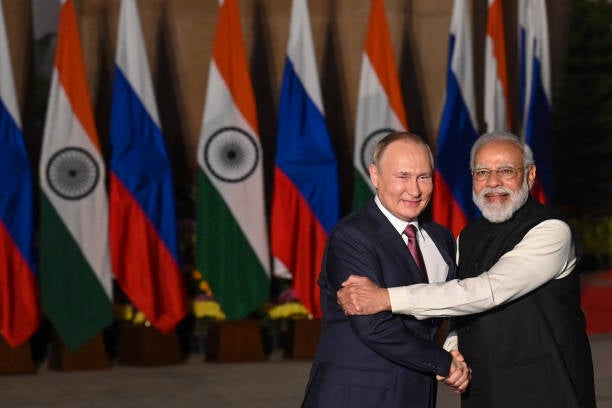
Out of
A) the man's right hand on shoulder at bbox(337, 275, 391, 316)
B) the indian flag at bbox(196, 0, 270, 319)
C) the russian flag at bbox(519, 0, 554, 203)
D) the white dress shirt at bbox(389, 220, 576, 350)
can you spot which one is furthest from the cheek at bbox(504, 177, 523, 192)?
the russian flag at bbox(519, 0, 554, 203)

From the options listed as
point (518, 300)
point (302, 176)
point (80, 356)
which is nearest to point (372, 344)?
point (518, 300)

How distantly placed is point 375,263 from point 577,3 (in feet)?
46.9

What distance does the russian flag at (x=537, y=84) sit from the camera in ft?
33.0

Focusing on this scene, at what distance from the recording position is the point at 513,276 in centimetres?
338

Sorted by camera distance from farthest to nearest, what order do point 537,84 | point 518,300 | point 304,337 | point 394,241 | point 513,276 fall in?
point 537,84, point 304,337, point 518,300, point 513,276, point 394,241

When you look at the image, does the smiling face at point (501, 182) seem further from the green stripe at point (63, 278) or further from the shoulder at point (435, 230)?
the green stripe at point (63, 278)

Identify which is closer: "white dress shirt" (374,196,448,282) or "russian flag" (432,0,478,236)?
"white dress shirt" (374,196,448,282)

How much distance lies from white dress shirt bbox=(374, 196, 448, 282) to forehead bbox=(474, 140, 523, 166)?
1.02 ft

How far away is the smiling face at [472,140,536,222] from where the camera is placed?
11.5 ft

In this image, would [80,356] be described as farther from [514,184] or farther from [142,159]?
[514,184]

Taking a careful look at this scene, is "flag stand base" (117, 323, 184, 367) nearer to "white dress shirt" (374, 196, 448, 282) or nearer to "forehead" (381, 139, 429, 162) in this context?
"white dress shirt" (374, 196, 448, 282)

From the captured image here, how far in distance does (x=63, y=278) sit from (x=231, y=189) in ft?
4.71

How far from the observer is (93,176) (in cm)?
869

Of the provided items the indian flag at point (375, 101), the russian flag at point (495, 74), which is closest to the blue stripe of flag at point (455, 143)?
the russian flag at point (495, 74)
